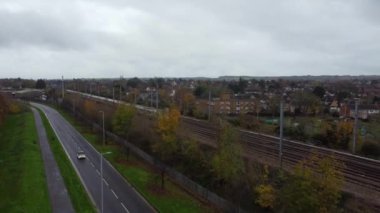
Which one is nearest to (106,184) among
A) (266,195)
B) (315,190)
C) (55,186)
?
(55,186)

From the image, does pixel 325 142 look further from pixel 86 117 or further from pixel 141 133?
pixel 86 117

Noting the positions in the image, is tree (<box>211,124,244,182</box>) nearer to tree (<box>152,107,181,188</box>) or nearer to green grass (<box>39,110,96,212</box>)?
green grass (<box>39,110,96,212</box>)

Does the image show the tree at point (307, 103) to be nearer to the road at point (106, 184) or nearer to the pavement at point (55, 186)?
the road at point (106, 184)

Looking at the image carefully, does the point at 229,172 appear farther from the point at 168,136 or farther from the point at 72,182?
the point at 72,182

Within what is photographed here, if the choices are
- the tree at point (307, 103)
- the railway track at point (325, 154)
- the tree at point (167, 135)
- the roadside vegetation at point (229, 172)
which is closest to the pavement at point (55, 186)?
the roadside vegetation at point (229, 172)

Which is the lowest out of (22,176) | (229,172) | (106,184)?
(106,184)

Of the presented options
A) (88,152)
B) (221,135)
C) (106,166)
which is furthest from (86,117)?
(221,135)
